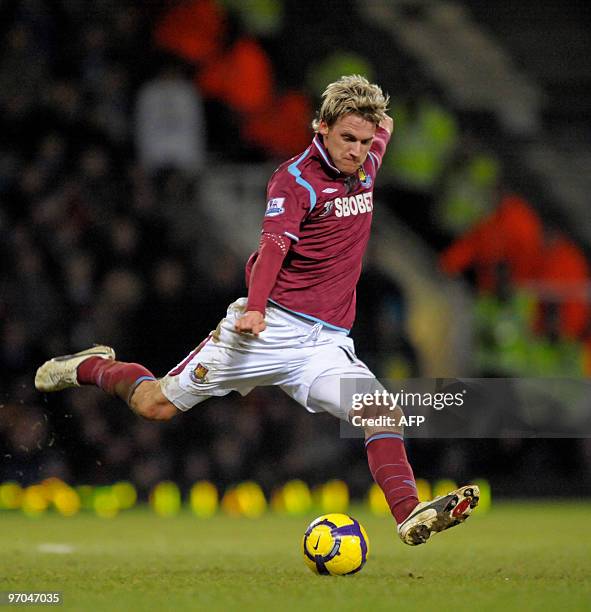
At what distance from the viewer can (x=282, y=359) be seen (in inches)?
287

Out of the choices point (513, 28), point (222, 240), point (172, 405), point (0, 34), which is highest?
point (513, 28)

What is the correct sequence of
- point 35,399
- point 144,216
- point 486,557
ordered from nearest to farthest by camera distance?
1. point 486,557
2. point 35,399
3. point 144,216

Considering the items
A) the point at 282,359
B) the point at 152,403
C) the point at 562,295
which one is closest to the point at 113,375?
the point at 152,403

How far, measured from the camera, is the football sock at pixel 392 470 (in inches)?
271

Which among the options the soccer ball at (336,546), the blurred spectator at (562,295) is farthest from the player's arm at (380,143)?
the blurred spectator at (562,295)

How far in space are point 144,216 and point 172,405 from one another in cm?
579

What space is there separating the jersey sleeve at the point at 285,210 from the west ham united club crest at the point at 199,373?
848mm

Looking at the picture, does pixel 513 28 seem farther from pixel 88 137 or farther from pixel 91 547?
pixel 91 547

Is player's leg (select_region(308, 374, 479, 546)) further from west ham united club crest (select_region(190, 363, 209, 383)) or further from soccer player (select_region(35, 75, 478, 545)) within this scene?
west ham united club crest (select_region(190, 363, 209, 383))

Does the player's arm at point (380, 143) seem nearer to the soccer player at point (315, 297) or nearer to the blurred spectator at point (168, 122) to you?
the soccer player at point (315, 297)

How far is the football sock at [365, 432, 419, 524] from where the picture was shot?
22.6 ft

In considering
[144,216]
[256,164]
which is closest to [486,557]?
[144,216]

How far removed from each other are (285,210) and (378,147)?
3.26ft

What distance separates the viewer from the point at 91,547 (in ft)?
28.2
